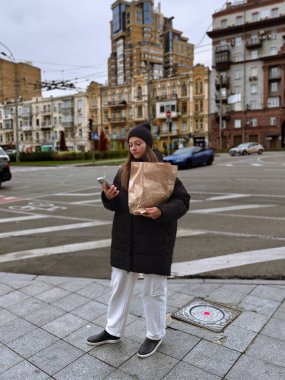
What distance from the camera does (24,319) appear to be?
3.39 metres

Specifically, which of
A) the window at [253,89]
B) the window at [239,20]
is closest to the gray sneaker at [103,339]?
the window at [253,89]

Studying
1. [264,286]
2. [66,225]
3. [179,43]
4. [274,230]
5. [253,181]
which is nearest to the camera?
[264,286]

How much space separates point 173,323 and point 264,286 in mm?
1368

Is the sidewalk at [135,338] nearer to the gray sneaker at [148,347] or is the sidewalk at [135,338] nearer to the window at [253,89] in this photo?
the gray sneaker at [148,347]

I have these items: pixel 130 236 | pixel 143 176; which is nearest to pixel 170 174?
pixel 143 176

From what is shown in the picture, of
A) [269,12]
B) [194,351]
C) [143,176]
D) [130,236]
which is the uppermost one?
[269,12]

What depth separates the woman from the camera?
2695mm

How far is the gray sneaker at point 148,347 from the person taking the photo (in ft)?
8.99

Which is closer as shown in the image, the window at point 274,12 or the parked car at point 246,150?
the parked car at point 246,150

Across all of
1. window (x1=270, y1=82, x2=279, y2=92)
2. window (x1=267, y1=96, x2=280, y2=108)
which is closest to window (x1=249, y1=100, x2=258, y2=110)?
window (x1=267, y1=96, x2=280, y2=108)

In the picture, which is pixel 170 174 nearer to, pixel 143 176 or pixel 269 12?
pixel 143 176

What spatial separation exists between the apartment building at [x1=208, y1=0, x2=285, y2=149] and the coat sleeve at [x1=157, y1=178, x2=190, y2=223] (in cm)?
Result: 5379

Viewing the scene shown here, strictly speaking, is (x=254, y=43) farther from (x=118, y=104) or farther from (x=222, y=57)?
(x=118, y=104)

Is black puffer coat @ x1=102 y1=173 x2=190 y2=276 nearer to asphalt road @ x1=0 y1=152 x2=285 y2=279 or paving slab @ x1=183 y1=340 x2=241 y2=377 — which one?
paving slab @ x1=183 y1=340 x2=241 y2=377
